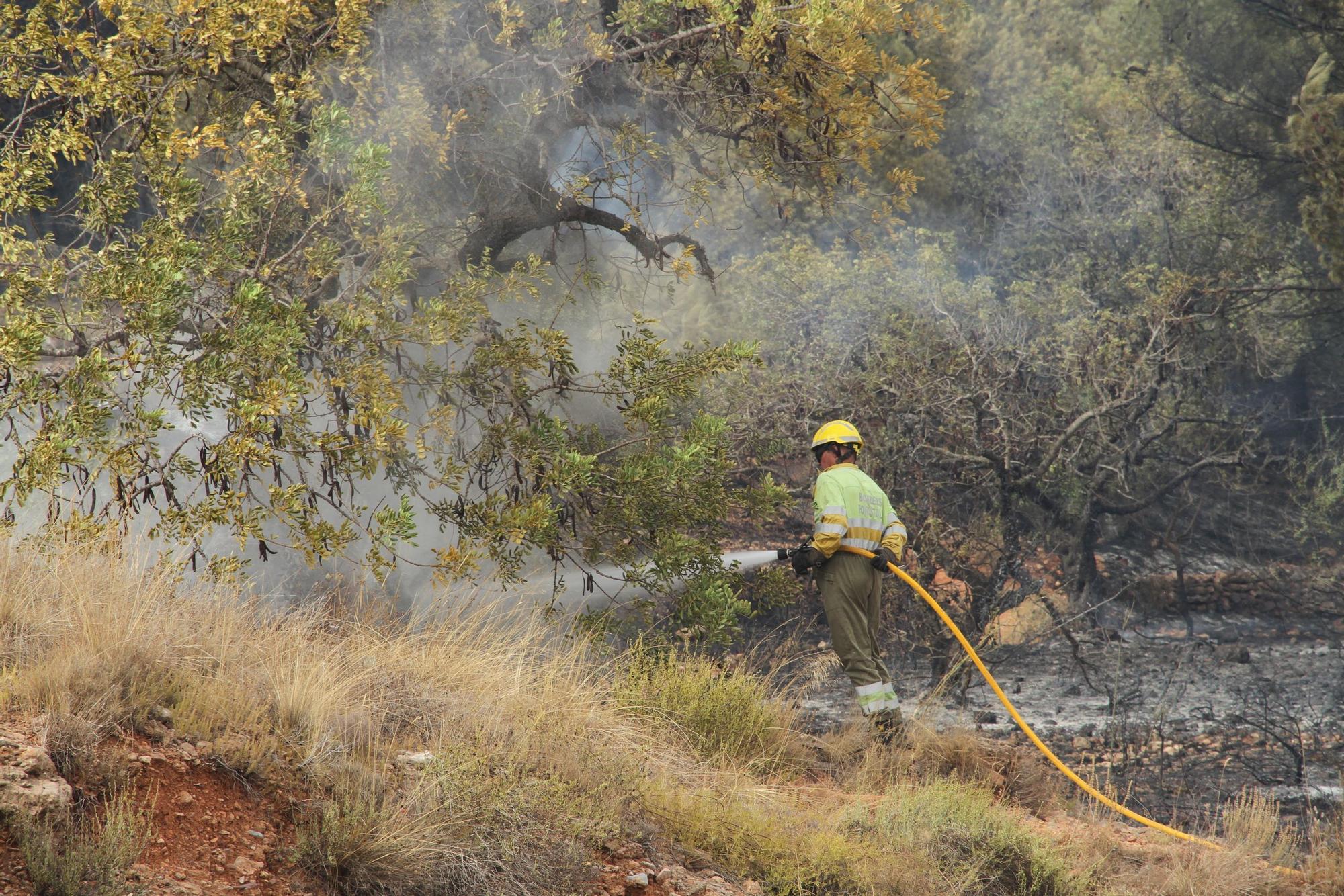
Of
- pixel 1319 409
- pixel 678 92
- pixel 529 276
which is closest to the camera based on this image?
pixel 529 276

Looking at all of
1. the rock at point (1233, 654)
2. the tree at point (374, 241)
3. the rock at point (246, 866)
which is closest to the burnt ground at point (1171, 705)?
the rock at point (1233, 654)

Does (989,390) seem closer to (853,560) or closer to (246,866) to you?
(853,560)

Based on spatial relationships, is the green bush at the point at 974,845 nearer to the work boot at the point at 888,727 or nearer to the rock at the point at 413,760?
the work boot at the point at 888,727

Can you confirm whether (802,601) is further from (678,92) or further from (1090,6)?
(1090,6)

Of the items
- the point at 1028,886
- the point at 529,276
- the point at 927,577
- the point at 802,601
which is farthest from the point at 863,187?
the point at 1028,886

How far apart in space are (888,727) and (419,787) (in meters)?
3.28

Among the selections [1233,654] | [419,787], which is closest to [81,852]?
[419,787]

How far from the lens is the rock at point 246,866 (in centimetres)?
294

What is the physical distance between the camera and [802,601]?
32.8 ft

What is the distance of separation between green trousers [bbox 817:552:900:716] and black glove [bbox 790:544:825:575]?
5.6 inches

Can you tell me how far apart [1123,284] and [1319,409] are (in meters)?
4.35

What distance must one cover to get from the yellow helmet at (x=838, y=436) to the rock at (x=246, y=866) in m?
3.88

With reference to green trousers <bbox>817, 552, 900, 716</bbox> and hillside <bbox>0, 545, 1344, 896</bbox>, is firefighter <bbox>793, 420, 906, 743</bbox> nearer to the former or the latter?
green trousers <bbox>817, 552, 900, 716</bbox>

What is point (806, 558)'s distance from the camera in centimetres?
589
